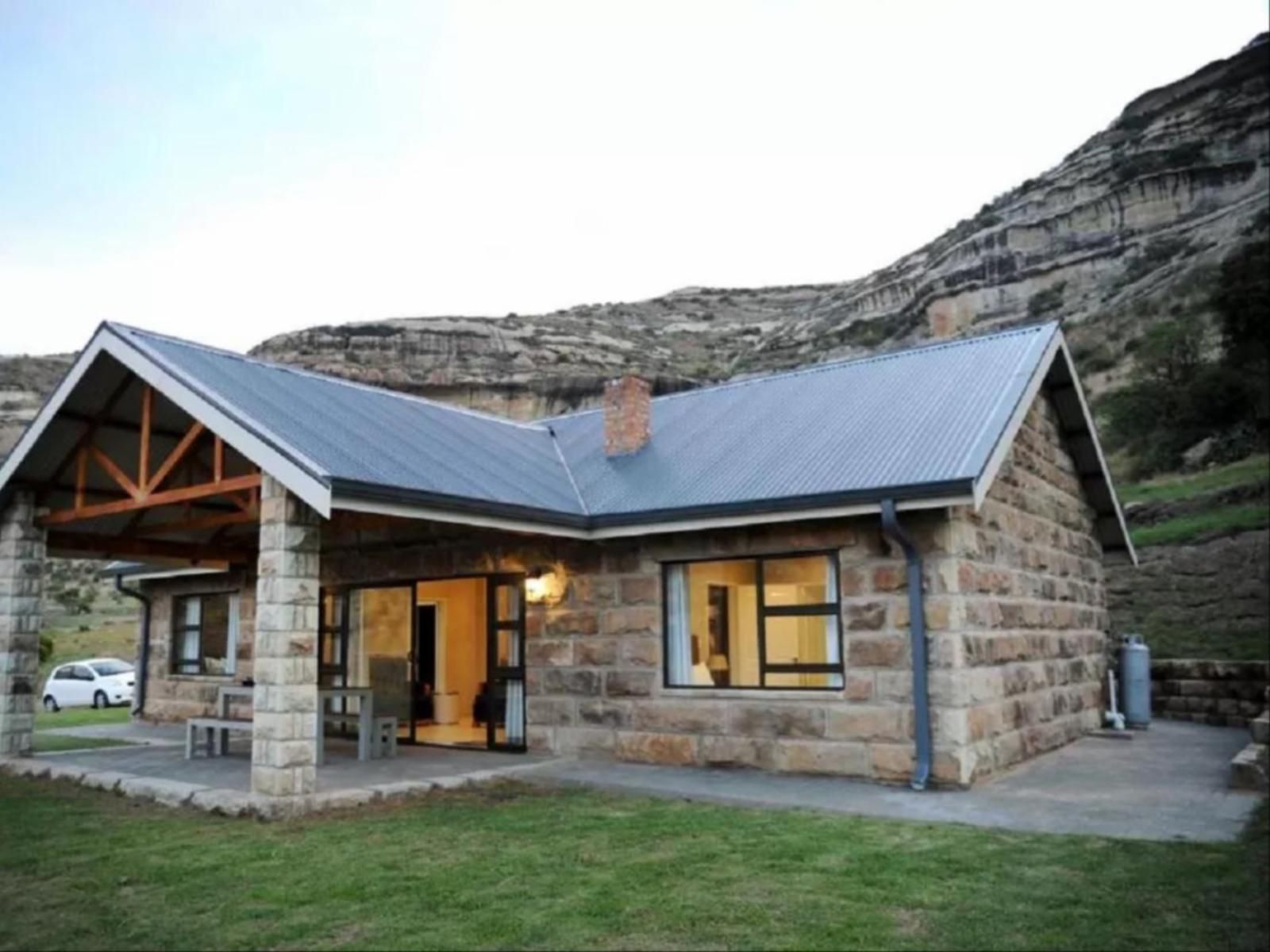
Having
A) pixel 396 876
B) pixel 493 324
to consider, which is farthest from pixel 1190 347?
pixel 493 324

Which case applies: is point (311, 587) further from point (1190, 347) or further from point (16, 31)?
point (1190, 347)

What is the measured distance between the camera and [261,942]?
4934 millimetres

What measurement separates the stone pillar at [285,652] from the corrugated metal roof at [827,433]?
357 cm

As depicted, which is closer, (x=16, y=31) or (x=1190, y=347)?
(x=16, y=31)

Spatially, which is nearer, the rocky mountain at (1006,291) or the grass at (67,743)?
the grass at (67,743)

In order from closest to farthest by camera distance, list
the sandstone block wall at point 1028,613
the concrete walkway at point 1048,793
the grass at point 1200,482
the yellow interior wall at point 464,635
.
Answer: the concrete walkway at point 1048,793, the sandstone block wall at point 1028,613, the yellow interior wall at point 464,635, the grass at point 1200,482

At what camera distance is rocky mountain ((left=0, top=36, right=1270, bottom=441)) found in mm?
47656

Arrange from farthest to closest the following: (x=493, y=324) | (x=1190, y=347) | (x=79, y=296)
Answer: (x=493, y=324) → (x=79, y=296) → (x=1190, y=347)

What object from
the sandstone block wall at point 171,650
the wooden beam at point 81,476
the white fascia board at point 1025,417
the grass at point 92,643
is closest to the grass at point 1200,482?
the white fascia board at point 1025,417

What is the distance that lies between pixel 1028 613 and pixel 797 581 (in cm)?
310

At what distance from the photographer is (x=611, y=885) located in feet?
19.3

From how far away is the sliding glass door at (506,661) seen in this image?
1214cm

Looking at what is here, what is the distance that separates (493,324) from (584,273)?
46186 mm

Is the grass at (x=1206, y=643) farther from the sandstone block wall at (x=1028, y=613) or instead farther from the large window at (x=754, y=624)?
the large window at (x=754, y=624)
